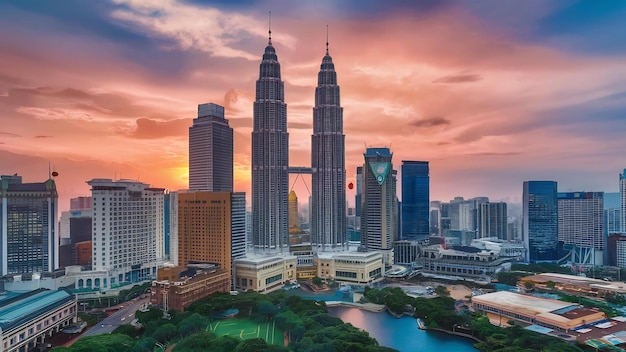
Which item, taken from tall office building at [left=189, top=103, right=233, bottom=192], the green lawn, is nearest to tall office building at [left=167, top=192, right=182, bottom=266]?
tall office building at [left=189, top=103, right=233, bottom=192]

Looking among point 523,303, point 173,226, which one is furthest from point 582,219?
point 173,226

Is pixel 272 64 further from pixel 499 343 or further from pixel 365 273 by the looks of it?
pixel 499 343

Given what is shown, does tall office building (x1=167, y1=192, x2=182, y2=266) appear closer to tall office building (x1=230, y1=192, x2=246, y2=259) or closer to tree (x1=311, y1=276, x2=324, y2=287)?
tall office building (x1=230, y1=192, x2=246, y2=259)

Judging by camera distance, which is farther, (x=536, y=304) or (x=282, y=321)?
(x=536, y=304)

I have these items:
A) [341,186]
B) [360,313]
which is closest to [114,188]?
[360,313]

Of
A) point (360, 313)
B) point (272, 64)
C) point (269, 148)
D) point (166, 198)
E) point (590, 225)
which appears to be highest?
point (272, 64)

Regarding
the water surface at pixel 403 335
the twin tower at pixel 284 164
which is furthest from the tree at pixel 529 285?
the twin tower at pixel 284 164
